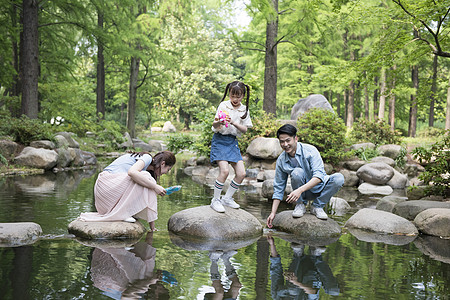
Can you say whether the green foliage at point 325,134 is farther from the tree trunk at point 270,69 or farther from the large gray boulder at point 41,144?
the large gray boulder at point 41,144

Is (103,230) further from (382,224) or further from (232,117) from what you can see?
(382,224)

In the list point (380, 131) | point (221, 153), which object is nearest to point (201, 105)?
point (380, 131)

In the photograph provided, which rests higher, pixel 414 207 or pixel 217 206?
pixel 217 206

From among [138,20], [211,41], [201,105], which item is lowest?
[201,105]

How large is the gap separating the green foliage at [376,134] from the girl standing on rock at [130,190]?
13.9 metres

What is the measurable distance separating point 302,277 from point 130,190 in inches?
90.7

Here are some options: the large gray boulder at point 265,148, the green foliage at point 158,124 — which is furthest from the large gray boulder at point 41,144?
the green foliage at point 158,124

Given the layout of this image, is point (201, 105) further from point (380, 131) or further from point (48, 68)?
point (380, 131)

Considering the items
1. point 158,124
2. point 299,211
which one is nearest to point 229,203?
point 299,211

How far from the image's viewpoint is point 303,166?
17.7ft

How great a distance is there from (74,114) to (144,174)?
15.5 metres

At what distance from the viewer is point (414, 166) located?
15.2m

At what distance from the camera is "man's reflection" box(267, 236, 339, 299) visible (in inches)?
130

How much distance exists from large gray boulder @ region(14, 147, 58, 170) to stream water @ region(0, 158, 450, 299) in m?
6.60
